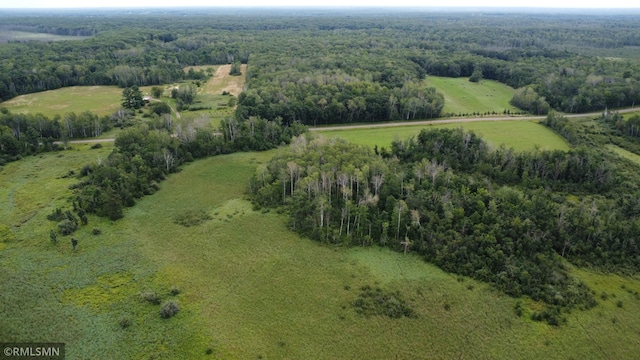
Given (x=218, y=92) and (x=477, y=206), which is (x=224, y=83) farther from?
(x=477, y=206)

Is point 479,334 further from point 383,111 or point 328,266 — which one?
point 383,111

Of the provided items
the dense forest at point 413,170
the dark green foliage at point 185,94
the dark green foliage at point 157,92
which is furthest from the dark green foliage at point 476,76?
the dark green foliage at point 157,92

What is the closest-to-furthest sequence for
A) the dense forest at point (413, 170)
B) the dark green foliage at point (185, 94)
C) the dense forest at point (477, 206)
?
the dense forest at point (477, 206) → the dense forest at point (413, 170) → the dark green foliage at point (185, 94)

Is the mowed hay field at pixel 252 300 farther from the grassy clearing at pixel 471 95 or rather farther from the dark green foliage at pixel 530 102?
the dark green foliage at pixel 530 102

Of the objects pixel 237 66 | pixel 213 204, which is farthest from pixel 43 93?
pixel 213 204

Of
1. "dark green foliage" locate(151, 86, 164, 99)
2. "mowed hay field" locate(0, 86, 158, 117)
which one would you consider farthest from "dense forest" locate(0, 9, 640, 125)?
"dark green foliage" locate(151, 86, 164, 99)

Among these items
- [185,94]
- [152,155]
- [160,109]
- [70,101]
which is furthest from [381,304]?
[70,101]
